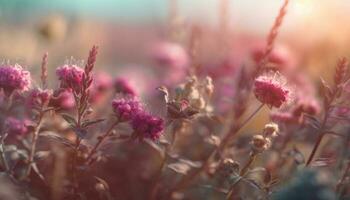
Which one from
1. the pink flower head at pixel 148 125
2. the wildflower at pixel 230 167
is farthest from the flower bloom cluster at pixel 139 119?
the wildflower at pixel 230 167

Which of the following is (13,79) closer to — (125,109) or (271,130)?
(125,109)

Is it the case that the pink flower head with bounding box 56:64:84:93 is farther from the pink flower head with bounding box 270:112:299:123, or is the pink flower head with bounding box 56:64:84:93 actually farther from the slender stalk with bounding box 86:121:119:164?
the pink flower head with bounding box 270:112:299:123

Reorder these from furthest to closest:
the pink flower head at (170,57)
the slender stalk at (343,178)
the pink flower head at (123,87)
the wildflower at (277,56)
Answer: the pink flower head at (170,57) → the wildflower at (277,56) → the pink flower head at (123,87) → the slender stalk at (343,178)

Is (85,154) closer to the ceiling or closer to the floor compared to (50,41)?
closer to the floor

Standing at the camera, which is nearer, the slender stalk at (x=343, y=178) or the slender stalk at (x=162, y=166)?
the slender stalk at (x=343, y=178)

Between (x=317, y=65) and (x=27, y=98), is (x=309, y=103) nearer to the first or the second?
(x=27, y=98)

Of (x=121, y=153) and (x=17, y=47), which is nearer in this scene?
(x=121, y=153)

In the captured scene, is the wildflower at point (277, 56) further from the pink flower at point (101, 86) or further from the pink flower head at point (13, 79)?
the pink flower head at point (13, 79)

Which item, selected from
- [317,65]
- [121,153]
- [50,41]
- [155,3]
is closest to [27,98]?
[121,153]
